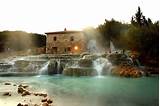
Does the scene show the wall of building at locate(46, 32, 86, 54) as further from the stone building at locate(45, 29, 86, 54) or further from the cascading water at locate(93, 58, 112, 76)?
the cascading water at locate(93, 58, 112, 76)

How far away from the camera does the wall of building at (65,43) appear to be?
40.9ft

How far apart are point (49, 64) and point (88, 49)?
169 inches

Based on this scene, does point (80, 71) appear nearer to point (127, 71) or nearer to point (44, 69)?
point (127, 71)

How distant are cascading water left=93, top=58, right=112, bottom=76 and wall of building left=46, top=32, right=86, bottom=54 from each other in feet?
14.1

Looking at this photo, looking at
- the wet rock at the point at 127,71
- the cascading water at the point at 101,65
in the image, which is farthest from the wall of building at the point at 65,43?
the wet rock at the point at 127,71

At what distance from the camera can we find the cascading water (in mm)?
7511

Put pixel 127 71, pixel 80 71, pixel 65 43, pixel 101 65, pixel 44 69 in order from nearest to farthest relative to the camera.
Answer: pixel 127 71 → pixel 80 71 → pixel 101 65 → pixel 44 69 → pixel 65 43

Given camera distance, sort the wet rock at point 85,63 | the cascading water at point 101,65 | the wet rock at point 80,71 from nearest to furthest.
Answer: the wet rock at point 80,71 → the cascading water at point 101,65 → the wet rock at point 85,63

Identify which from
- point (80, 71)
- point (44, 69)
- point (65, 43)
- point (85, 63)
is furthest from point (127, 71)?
point (65, 43)

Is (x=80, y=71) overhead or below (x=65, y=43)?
below

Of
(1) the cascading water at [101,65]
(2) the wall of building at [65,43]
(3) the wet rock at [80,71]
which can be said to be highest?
(2) the wall of building at [65,43]

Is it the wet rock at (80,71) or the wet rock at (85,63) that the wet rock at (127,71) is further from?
the wet rock at (85,63)

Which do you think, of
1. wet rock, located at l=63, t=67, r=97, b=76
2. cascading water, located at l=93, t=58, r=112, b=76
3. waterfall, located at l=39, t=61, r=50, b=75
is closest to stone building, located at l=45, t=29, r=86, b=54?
waterfall, located at l=39, t=61, r=50, b=75

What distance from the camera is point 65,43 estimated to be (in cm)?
1290
